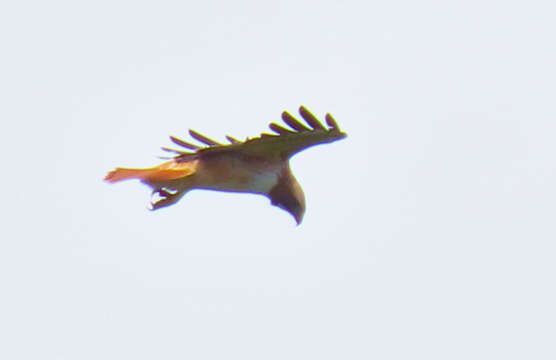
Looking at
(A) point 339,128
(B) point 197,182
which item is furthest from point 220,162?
(A) point 339,128

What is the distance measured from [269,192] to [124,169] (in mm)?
1855

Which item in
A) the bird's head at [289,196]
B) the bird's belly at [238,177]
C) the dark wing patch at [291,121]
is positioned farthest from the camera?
the bird's head at [289,196]

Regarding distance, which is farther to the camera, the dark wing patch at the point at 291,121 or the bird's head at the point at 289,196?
the bird's head at the point at 289,196

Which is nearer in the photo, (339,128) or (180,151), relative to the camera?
(339,128)

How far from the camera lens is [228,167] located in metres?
21.0

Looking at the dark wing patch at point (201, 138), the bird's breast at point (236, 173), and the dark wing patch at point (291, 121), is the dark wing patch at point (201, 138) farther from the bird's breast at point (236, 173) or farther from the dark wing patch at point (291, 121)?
the dark wing patch at point (291, 121)

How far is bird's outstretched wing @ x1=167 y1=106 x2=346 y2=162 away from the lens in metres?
20.1

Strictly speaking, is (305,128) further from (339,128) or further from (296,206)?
(296,206)

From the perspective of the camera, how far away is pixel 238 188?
21.1 meters

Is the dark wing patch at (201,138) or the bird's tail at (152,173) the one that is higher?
the dark wing patch at (201,138)

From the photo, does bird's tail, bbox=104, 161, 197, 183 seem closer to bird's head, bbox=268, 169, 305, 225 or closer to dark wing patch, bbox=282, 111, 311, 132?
bird's head, bbox=268, 169, 305, 225

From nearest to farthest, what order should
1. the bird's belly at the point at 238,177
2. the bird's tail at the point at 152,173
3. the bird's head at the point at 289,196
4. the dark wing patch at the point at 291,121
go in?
1. the dark wing patch at the point at 291,121
2. the bird's tail at the point at 152,173
3. the bird's belly at the point at 238,177
4. the bird's head at the point at 289,196

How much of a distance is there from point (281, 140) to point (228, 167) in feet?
2.52

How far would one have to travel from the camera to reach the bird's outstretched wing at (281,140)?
20.1m
